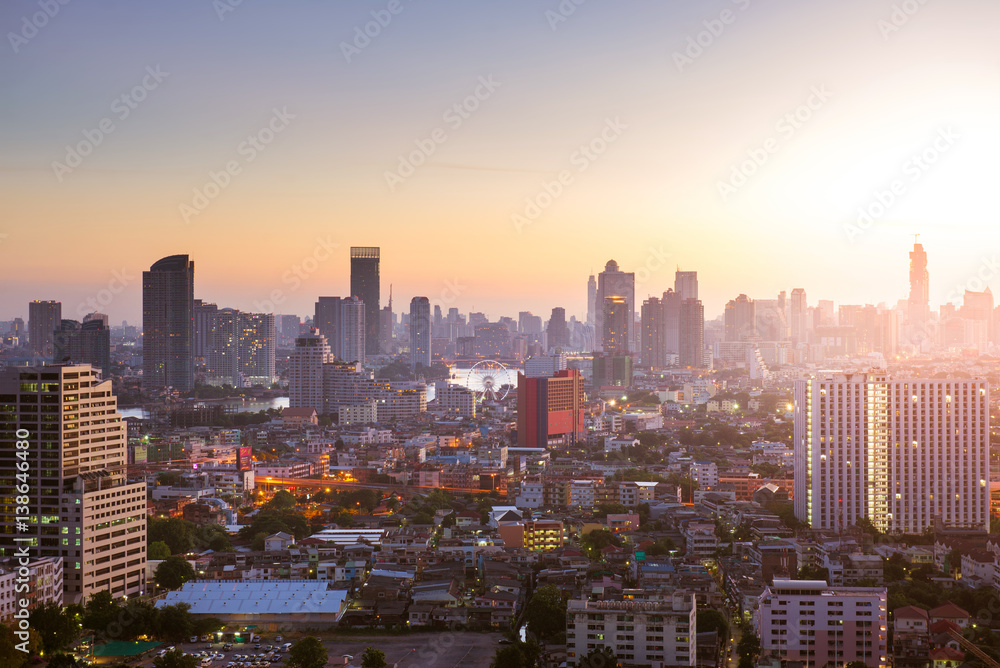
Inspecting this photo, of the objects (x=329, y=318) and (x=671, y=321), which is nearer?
(x=329, y=318)

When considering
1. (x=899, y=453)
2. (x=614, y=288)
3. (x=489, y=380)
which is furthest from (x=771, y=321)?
(x=899, y=453)

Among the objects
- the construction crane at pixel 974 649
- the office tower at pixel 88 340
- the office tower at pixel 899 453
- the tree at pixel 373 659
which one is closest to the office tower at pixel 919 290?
the office tower at pixel 899 453

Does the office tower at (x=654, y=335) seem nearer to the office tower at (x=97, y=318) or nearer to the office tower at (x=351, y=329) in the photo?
the office tower at (x=351, y=329)

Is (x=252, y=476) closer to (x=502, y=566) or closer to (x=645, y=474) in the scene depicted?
(x=645, y=474)

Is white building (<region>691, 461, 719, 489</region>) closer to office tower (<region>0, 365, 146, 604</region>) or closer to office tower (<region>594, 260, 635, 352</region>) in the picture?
office tower (<region>0, 365, 146, 604</region>)

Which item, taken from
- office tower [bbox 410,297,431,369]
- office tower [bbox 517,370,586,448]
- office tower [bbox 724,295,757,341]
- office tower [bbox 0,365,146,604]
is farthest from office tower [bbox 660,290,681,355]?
office tower [bbox 0,365,146,604]

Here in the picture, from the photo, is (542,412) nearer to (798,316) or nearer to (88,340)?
(88,340)

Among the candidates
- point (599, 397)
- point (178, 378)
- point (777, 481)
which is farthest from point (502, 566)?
point (178, 378)
